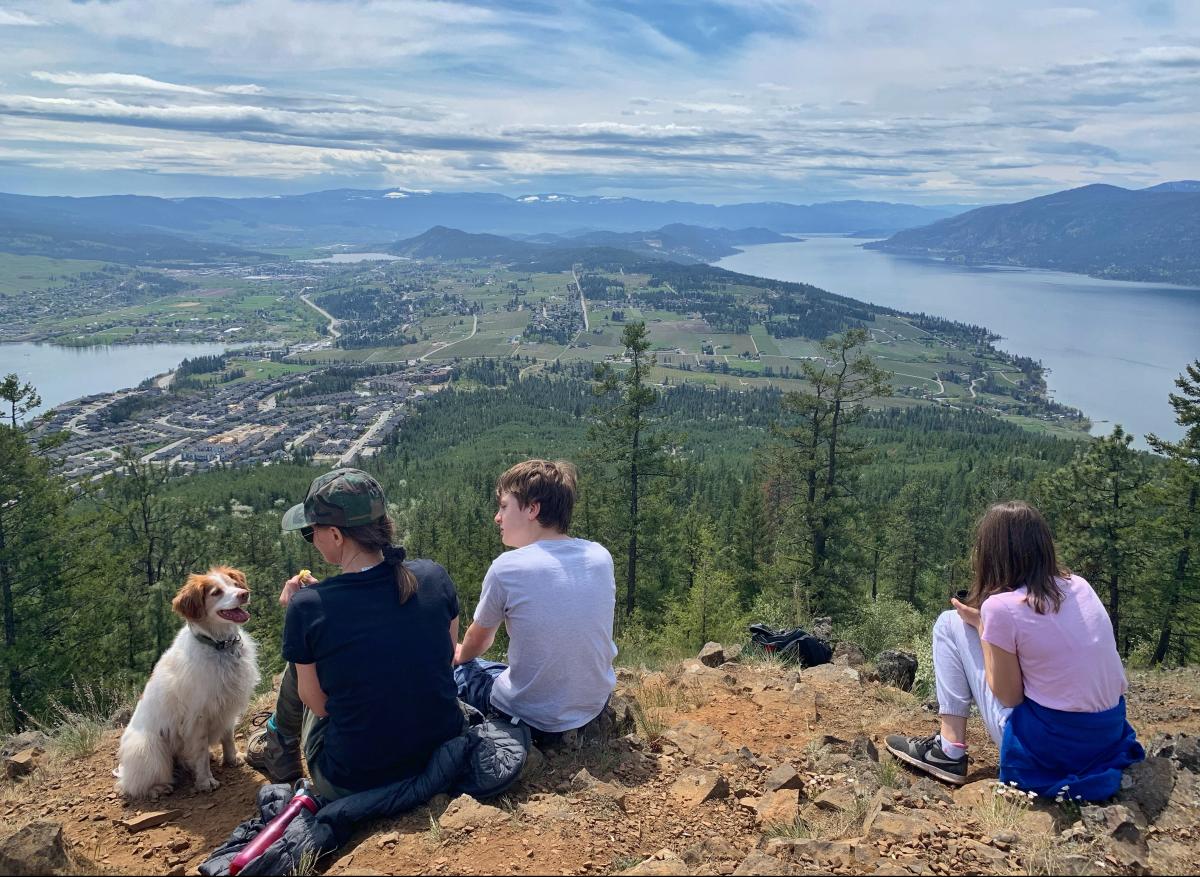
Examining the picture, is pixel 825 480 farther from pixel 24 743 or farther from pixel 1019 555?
pixel 24 743

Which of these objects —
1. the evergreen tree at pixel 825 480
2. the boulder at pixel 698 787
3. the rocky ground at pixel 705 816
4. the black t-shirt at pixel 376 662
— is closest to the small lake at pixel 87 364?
the evergreen tree at pixel 825 480

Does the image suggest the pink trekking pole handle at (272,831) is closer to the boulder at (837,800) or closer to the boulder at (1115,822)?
the boulder at (837,800)

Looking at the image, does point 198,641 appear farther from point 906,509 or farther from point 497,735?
point 906,509

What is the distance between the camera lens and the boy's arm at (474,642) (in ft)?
13.2

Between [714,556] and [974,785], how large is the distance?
17.9 m

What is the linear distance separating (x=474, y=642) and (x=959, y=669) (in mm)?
2957

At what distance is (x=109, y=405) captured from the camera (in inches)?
3708

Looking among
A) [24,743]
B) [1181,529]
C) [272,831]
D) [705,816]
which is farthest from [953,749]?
[1181,529]

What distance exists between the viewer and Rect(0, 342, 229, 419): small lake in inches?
4043

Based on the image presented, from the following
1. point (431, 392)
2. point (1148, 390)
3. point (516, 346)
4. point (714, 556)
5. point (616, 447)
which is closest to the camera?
point (616, 447)

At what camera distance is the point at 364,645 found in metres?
3.36

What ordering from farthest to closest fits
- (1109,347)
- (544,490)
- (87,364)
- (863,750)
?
(1109,347) < (87,364) < (863,750) < (544,490)

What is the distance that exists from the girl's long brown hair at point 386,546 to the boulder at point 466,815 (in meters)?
1.00

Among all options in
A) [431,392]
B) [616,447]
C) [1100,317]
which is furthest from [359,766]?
[1100,317]
